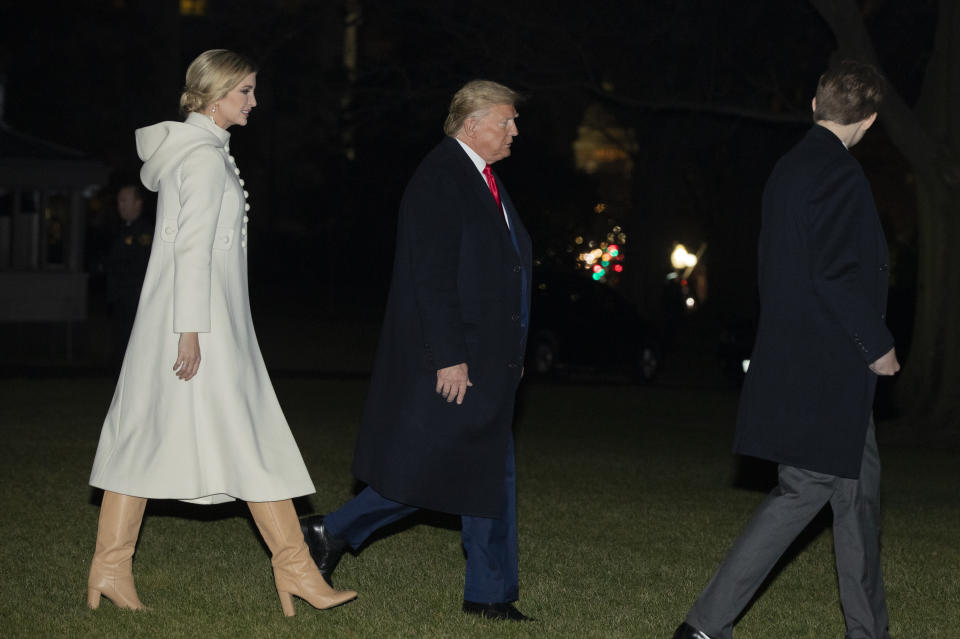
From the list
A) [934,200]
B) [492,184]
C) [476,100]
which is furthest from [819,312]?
[934,200]

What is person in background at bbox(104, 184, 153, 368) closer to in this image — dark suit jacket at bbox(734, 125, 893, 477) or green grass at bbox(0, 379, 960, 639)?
green grass at bbox(0, 379, 960, 639)

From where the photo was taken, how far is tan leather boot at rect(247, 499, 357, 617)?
577cm

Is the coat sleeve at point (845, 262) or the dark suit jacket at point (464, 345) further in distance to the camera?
the dark suit jacket at point (464, 345)

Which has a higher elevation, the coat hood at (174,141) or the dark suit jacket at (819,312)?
the coat hood at (174,141)

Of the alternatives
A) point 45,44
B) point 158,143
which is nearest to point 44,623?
point 158,143

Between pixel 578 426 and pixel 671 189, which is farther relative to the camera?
pixel 671 189

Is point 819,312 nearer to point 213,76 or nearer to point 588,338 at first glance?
point 213,76

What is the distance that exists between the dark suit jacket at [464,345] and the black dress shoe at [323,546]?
405 mm

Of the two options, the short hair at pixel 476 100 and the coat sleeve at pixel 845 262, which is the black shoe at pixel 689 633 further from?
the short hair at pixel 476 100

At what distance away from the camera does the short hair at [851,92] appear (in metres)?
5.21

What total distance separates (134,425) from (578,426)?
952cm

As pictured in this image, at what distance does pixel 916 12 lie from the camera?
19.1m

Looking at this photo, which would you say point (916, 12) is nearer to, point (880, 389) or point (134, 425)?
point (880, 389)

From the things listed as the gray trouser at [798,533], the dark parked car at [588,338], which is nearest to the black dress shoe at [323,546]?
the gray trouser at [798,533]
